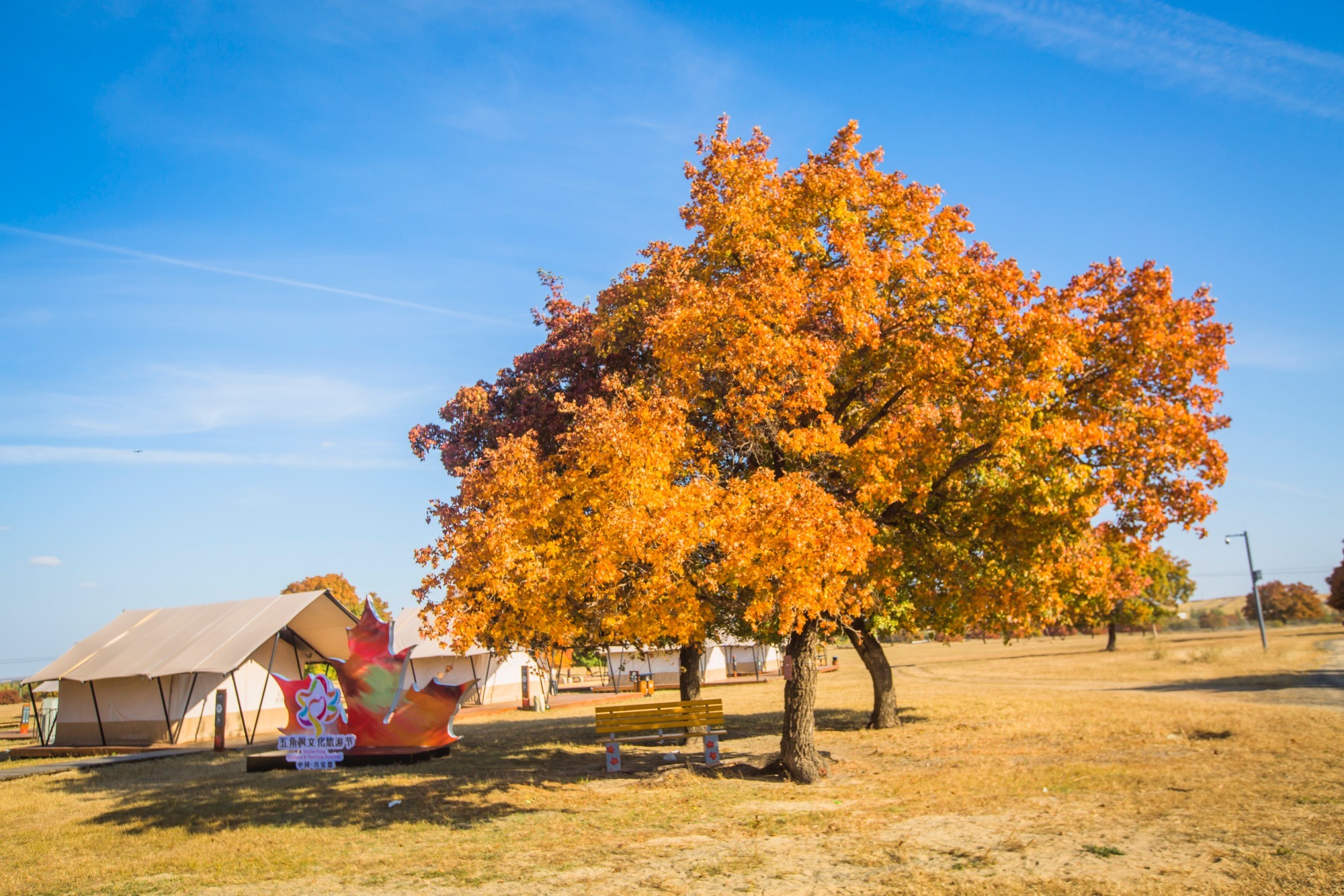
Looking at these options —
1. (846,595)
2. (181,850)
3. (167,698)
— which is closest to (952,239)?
(846,595)

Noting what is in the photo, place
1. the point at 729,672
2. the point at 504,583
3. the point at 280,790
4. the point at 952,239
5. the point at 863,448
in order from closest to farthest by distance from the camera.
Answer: the point at 504,583 → the point at 863,448 → the point at 952,239 → the point at 280,790 → the point at 729,672

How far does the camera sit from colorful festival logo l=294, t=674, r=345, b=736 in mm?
19609

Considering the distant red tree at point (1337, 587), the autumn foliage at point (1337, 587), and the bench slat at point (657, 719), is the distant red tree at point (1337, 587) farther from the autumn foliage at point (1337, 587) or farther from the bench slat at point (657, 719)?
the bench slat at point (657, 719)

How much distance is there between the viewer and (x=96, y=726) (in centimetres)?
3100

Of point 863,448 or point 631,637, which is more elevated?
point 863,448

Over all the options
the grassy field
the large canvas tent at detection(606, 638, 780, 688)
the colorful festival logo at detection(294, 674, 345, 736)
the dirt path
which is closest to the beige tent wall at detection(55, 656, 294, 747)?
the grassy field

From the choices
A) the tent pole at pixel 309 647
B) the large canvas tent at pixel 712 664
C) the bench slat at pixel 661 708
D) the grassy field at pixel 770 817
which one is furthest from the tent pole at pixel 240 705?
the large canvas tent at pixel 712 664

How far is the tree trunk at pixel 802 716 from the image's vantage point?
52.3ft

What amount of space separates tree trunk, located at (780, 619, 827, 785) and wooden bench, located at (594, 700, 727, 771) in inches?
74.9

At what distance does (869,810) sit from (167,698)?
2703 cm

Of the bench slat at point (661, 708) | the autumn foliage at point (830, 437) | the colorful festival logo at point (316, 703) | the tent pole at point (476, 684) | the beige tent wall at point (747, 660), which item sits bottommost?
the beige tent wall at point (747, 660)

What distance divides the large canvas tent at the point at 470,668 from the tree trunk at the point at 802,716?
79.6 ft

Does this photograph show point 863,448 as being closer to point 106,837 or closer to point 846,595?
point 846,595

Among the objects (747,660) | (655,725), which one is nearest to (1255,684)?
(655,725)
